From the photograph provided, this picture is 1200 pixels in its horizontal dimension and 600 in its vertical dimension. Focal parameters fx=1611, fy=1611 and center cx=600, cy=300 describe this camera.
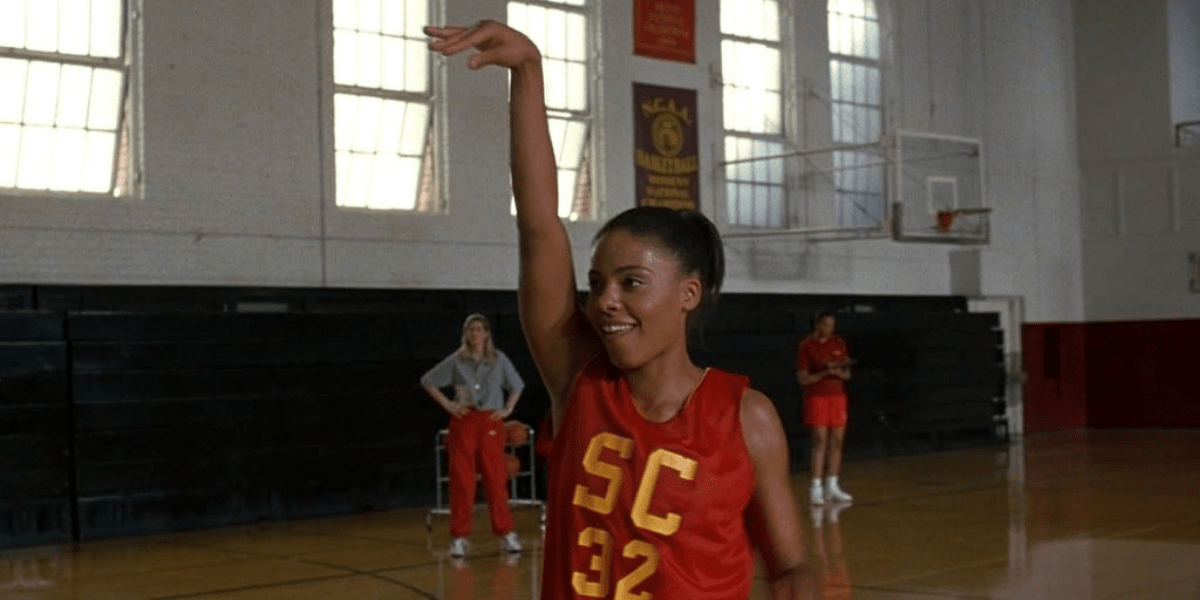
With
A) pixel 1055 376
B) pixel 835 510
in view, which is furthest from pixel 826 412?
pixel 1055 376

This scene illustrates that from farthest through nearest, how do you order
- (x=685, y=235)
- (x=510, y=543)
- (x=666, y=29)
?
(x=666, y=29)
(x=510, y=543)
(x=685, y=235)

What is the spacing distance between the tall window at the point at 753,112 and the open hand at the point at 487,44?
1663cm

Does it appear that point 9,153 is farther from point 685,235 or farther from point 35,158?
point 685,235

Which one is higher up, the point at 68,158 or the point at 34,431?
the point at 68,158

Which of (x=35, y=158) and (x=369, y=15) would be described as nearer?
(x=35, y=158)

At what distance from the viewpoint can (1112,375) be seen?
2523 cm

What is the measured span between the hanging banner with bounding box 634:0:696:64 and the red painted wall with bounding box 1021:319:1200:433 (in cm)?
822

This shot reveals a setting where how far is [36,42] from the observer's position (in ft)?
44.2

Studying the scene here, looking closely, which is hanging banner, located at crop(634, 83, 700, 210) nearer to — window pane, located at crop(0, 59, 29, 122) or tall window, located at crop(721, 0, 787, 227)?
tall window, located at crop(721, 0, 787, 227)

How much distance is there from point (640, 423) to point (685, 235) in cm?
33

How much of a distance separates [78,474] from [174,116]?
324 cm

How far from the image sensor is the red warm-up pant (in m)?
11.7

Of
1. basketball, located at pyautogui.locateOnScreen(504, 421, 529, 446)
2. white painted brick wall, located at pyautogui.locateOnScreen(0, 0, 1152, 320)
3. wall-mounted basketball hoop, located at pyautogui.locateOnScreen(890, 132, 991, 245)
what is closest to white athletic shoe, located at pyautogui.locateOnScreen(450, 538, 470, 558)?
basketball, located at pyautogui.locateOnScreen(504, 421, 529, 446)

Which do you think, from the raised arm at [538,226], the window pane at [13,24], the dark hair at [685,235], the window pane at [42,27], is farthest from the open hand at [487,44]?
the window pane at [42,27]
